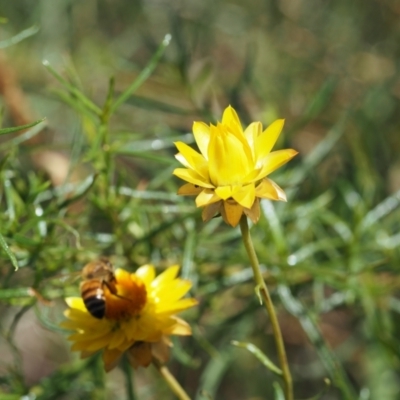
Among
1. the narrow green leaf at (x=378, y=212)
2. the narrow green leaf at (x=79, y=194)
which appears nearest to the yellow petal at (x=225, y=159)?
the narrow green leaf at (x=79, y=194)

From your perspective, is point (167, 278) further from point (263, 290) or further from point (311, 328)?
point (311, 328)

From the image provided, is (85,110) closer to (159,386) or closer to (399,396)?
(159,386)

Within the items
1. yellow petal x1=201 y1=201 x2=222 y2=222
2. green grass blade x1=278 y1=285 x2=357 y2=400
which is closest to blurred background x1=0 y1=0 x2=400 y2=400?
green grass blade x1=278 y1=285 x2=357 y2=400

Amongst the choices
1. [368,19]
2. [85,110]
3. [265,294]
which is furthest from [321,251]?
[368,19]

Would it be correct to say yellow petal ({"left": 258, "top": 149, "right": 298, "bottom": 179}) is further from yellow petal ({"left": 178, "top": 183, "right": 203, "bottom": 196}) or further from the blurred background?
the blurred background

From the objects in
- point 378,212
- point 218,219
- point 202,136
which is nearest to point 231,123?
point 202,136

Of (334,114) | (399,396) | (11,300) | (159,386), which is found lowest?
(399,396)

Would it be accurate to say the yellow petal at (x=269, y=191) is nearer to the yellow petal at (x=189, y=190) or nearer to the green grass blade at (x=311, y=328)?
the yellow petal at (x=189, y=190)
